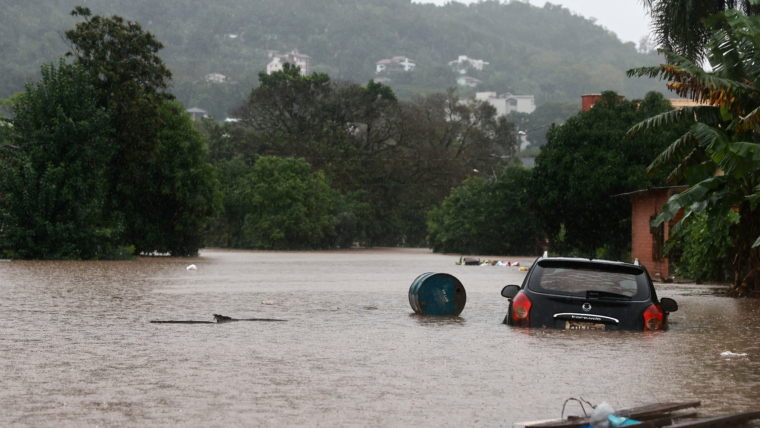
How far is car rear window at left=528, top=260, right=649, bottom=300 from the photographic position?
41.6ft

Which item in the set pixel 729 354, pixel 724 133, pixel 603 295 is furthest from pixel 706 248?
pixel 729 354

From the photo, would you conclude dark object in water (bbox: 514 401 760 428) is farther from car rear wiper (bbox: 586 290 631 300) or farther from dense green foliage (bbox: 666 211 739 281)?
dense green foliage (bbox: 666 211 739 281)

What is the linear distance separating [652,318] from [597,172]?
33.3 m

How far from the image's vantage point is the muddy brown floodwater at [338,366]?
738cm

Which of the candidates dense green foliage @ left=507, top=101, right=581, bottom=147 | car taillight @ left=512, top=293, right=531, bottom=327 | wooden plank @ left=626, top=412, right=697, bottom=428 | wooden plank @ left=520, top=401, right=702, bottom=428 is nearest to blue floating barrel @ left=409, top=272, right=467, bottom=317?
car taillight @ left=512, top=293, right=531, bottom=327

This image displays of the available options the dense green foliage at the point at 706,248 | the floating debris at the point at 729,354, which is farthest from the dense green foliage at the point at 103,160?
the floating debris at the point at 729,354

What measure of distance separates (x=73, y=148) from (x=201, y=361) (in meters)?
34.9

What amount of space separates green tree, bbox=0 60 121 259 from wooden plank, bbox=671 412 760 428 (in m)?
38.3

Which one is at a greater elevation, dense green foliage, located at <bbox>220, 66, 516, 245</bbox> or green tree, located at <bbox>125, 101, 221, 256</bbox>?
dense green foliage, located at <bbox>220, 66, 516, 245</bbox>

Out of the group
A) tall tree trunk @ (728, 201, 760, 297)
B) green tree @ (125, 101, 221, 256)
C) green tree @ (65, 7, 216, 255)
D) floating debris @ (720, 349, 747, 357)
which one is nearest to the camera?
floating debris @ (720, 349, 747, 357)

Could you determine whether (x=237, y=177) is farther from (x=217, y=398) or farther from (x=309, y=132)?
(x=217, y=398)

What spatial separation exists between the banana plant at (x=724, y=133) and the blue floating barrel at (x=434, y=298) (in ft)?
20.9

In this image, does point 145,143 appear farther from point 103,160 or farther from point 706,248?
point 706,248

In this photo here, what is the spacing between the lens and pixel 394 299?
21.5 meters
